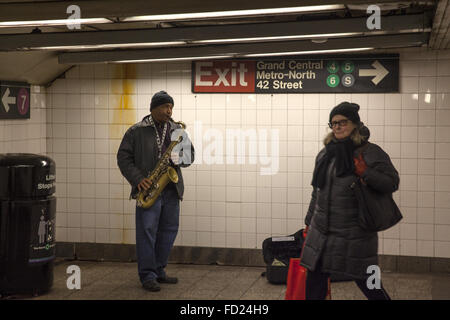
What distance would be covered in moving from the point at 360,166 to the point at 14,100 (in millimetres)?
4333

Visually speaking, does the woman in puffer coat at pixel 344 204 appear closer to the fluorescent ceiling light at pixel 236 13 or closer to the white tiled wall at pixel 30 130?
the fluorescent ceiling light at pixel 236 13

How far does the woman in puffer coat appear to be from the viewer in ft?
16.0

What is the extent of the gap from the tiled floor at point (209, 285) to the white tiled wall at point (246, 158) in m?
0.42

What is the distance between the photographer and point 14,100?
25.0 feet

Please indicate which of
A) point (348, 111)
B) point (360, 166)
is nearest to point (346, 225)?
point (360, 166)

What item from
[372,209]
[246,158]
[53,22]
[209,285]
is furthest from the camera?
[246,158]

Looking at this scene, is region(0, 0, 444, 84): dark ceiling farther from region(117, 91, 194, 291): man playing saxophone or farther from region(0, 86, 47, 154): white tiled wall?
region(117, 91, 194, 291): man playing saxophone

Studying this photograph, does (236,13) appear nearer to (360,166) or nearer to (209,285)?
(360,166)

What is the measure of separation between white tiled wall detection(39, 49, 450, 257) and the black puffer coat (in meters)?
2.73

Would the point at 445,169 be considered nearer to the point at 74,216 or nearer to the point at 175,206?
the point at 175,206

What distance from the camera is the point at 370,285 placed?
16.2ft

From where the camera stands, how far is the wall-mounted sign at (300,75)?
7527mm

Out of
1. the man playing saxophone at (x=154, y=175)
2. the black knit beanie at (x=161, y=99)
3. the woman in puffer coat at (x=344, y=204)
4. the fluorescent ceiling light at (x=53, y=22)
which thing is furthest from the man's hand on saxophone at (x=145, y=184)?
the woman in puffer coat at (x=344, y=204)

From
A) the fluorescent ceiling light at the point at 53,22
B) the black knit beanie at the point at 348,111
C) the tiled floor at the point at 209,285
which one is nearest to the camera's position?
the black knit beanie at the point at 348,111
